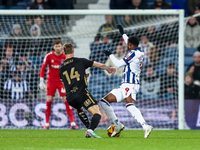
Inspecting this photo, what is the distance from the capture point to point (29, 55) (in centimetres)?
1184

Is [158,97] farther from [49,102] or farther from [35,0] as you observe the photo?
[35,0]

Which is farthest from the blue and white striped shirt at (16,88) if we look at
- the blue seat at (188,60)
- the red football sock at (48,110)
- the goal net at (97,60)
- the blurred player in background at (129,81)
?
the blue seat at (188,60)

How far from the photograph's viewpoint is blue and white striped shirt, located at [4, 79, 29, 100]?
1106 centimetres

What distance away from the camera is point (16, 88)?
1116cm

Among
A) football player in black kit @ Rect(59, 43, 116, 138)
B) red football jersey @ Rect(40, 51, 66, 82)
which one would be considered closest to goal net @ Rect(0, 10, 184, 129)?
red football jersey @ Rect(40, 51, 66, 82)

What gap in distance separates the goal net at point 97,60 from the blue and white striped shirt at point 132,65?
11.7ft

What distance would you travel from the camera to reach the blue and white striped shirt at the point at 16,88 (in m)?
11.1

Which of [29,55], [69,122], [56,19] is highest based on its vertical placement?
[56,19]

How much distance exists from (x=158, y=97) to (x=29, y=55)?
384 cm

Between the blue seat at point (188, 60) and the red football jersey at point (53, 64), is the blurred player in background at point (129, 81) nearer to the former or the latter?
the red football jersey at point (53, 64)

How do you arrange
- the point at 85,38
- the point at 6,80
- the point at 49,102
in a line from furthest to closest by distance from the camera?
the point at 85,38
the point at 6,80
the point at 49,102

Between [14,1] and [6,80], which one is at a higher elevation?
[14,1]

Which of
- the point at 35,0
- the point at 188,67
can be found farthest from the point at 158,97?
the point at 35,0

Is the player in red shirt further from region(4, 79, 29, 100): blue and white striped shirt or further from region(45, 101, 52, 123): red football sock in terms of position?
region(4, 79, 29, 100): blue and white striped shirt
